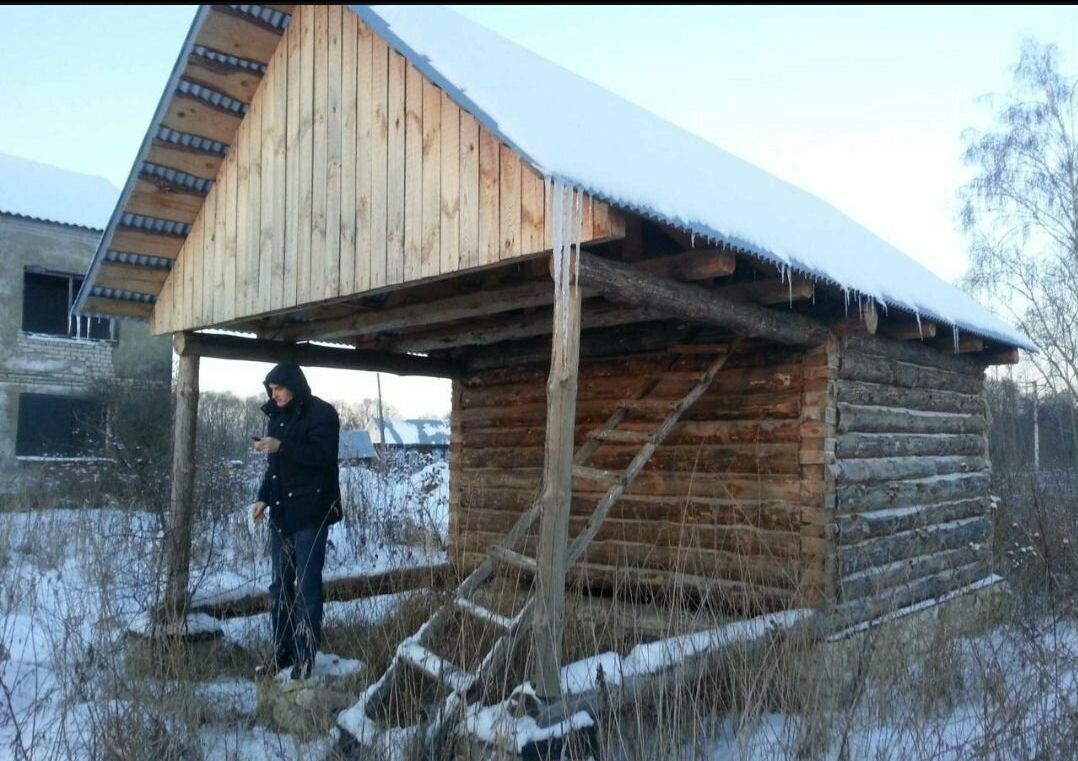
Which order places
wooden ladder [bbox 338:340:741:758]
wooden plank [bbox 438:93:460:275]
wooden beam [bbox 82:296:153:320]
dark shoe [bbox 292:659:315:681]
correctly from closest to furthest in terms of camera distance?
wooden ladder [bbox 338:340:741:758] → wooden plank [bbox 438:93:460:275] → dark shoe [bbox 292:659:315:681] → wooden beam [bbox 82:296:153:320]

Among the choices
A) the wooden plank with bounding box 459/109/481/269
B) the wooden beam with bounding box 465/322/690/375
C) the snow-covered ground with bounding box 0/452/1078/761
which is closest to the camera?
the snow-covered ground with bounding box 0/452/1078/761

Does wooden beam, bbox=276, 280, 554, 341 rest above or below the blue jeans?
above

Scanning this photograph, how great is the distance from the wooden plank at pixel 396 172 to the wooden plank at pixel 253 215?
150 cm

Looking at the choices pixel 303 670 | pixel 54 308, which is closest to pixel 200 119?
pixel 303 670

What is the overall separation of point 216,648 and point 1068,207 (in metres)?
17.8

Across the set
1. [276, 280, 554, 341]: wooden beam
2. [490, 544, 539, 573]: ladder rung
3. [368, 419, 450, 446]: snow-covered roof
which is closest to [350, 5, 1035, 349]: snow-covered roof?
[276, 280, 554, 341]: wooden beam

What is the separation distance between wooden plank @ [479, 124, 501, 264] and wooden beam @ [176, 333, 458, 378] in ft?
11.5

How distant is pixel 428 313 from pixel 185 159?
2210mm

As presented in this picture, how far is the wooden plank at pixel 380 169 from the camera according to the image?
5195 millimetres

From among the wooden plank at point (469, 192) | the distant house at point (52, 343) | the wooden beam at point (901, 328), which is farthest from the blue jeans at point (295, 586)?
→ the distant house at point (52, 343)

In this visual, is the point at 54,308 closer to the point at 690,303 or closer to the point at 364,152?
the point at 364,152

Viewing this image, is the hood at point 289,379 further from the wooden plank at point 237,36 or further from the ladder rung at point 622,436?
the wooden plank at point 237,36

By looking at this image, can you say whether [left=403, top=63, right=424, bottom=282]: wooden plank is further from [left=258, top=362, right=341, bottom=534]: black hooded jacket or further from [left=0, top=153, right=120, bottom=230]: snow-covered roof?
[left=0, top=153, right=120, bottom=230]: snow-covered roof

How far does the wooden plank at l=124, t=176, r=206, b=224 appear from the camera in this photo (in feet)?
21.6
